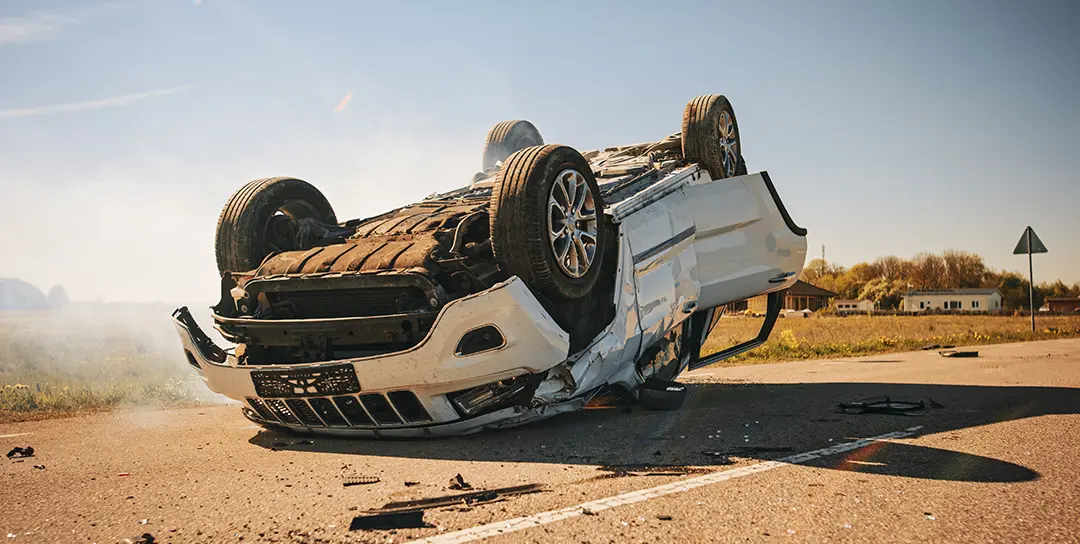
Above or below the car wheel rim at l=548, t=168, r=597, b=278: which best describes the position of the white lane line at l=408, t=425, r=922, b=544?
below

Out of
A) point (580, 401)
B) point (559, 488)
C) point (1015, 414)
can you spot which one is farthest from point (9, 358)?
point (1015, 414)

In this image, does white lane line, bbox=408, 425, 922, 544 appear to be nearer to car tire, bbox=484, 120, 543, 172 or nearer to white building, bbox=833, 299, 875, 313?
car tire, bbox=484, 120, 543, 172

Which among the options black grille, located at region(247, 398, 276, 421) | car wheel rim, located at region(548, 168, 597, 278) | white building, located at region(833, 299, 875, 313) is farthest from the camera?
white building, located at region(833, 299, 875, 313)

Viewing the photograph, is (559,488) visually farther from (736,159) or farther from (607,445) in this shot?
(736,159)

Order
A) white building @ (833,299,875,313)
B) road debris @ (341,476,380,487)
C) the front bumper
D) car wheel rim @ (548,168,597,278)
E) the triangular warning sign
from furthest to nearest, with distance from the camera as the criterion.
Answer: white building @ (833,299,875,313)
the triangular warning sign
car wheel rim @ (548,168,597,278)
the front bumper
road debris @ (341,476,380,487)

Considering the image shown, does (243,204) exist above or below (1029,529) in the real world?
above

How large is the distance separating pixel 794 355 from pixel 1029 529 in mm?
11148

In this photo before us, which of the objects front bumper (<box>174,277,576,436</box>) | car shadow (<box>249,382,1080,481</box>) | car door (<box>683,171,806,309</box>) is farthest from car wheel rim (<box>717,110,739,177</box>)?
front bumper (<box>174,277,576,436</box>)

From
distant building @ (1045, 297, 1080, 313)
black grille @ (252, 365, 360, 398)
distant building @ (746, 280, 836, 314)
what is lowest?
distant building @ (1045, 297, 1080, 313)

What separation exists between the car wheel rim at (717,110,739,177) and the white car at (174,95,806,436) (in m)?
1.05

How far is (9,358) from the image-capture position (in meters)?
15.6

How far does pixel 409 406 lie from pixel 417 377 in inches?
17.6

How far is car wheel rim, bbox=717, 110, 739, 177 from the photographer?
7.38 m

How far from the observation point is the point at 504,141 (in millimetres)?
8703
